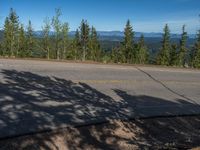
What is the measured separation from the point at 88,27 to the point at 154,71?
6568 centimetres

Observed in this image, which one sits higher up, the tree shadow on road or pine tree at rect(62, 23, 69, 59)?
pine tree at rect(62, 23, 69, 59)

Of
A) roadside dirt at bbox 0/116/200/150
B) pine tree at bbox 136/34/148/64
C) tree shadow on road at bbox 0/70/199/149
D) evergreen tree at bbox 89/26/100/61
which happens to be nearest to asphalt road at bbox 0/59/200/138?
tree shadow on road at bbox 0/70/199/149

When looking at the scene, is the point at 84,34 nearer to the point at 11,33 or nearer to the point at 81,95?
the point at 11,33

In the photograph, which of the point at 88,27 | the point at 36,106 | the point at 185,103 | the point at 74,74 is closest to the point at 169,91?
the point at 185,103

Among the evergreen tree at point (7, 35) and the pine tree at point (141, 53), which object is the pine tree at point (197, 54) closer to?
the pine tree at point (141, 53)

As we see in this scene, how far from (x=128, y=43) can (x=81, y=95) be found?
7245 cm

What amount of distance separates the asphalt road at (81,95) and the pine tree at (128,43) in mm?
62804

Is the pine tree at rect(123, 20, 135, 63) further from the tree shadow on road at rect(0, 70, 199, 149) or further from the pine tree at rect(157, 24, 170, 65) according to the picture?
the tree shadow on road at rect(0, 70, 199, 149)

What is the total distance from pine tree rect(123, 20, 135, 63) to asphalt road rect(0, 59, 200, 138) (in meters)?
62.8

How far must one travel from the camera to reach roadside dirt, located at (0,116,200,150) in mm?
8414

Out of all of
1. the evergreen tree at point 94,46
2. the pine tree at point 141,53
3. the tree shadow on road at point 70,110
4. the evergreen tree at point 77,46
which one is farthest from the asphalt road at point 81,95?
the evergreen tree at point 77,46

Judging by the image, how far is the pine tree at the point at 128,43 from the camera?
3302 inches

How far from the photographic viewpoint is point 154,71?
74.2 ft

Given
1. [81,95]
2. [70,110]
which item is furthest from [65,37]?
[70,110]
